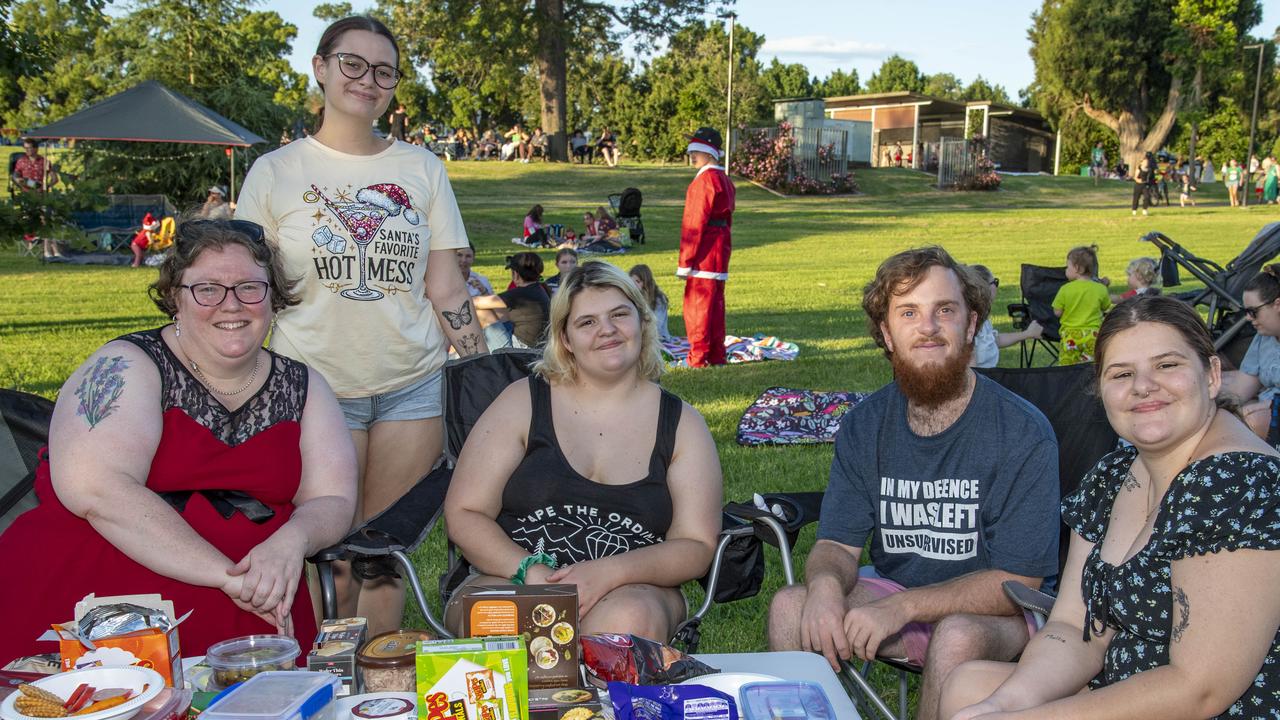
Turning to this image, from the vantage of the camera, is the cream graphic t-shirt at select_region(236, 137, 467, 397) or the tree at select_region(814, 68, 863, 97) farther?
the tree at select_region(814, 68, 863, 97)

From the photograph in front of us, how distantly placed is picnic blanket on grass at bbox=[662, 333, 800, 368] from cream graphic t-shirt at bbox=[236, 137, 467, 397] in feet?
17.4

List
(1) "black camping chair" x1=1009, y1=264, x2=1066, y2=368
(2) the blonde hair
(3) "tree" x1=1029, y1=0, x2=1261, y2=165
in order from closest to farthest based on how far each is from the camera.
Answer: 1. (2) the blonde hair
2. (1) "black camping chair" x1=1009, y1=264, x2=1066, y2=368
3. (3) "tree" x1=1029, y1=0, x2=1261, y2=165

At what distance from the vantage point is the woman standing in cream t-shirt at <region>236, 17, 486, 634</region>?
294 cm

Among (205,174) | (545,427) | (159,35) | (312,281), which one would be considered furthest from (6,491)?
(159,35)

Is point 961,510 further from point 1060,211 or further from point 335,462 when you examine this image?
point 1060,211

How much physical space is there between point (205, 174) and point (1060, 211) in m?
21.0

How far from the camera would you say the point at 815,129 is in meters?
30.2

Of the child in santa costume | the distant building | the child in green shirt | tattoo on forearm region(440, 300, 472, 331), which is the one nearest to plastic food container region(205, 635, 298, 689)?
tattoo on forearm region(440, 300, 472, 331)

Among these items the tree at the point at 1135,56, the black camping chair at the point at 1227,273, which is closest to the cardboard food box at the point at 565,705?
the black camping chair at the point at 1227,273

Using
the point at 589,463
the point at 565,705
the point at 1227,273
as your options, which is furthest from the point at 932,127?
the point at 565,705

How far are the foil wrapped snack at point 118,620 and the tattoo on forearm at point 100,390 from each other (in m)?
0.69

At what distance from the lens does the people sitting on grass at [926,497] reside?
96.5 inches

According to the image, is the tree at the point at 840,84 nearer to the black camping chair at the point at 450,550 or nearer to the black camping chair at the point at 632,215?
the black camping chair at the point at 632,215

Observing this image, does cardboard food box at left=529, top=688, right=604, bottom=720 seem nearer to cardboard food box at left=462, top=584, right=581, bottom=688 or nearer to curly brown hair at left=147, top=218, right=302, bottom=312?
cardboard food box at left=462, top=584, right=581, bottom=688
